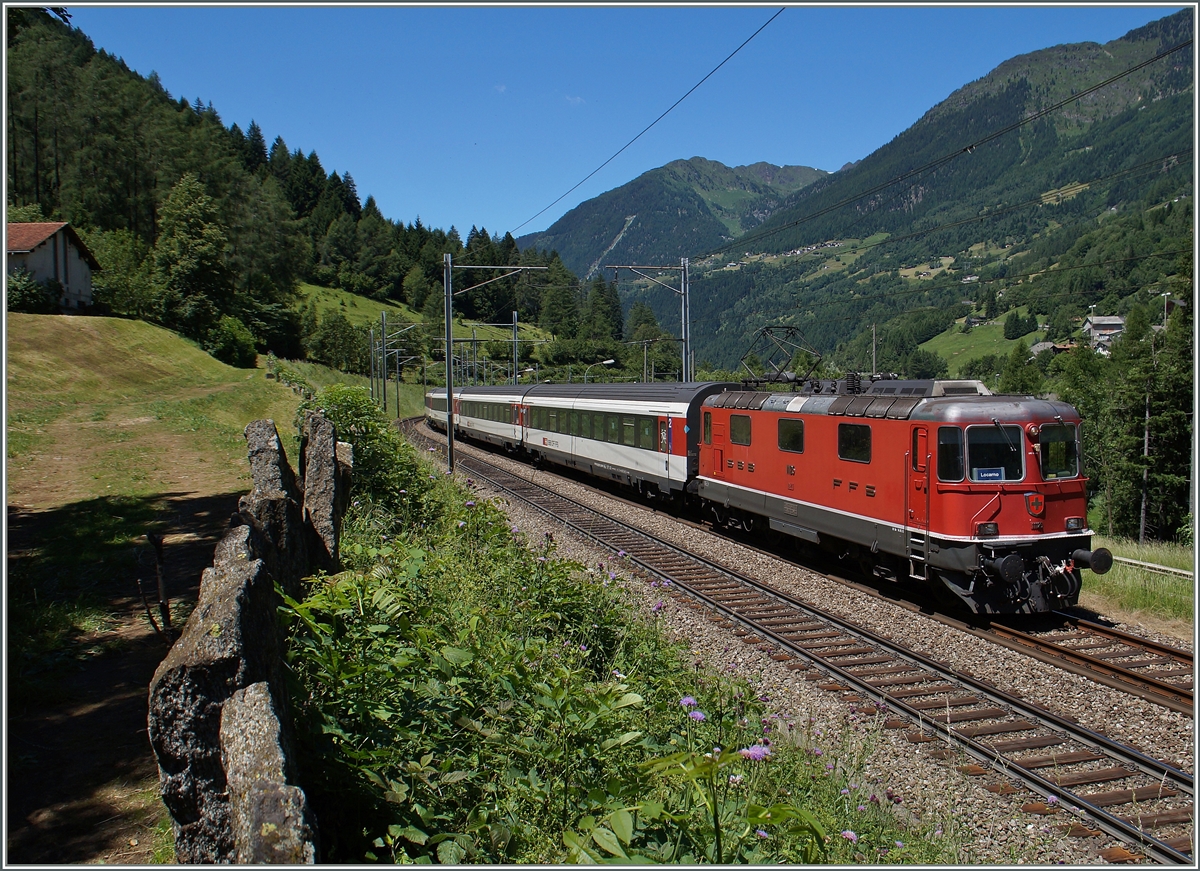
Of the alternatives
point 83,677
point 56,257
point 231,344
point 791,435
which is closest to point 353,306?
point 231,344

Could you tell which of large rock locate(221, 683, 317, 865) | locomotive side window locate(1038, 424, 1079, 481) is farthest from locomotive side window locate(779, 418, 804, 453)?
large rock locate(221, 683, 317, 865)

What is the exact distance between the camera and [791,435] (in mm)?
13727

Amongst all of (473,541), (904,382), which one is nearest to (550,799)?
(473,541)

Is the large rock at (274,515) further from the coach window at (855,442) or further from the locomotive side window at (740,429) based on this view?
the locomotive side window at (740,429)

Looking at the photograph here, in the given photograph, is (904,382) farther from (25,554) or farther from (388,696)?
(25,554)

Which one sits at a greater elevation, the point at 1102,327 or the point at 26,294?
the point at 1102,327

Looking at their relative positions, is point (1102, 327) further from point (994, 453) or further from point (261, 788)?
point (261, 788)

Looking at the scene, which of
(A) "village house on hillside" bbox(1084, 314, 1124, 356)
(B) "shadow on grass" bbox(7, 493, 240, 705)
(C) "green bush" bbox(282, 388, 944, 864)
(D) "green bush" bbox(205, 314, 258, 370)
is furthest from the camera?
(A) "village house on hillside" bbox(1084, 314, 1124, 356)

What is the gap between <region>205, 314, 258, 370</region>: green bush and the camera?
47688 millimetres

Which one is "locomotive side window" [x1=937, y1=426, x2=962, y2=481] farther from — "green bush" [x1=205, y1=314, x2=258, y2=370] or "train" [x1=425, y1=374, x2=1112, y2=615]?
"green bush" [x1=205, y1=314, x2=258, y2=370]

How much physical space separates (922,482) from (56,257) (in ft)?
149

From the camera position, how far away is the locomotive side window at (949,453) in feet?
33.6

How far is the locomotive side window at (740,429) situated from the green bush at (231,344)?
39.5 metres

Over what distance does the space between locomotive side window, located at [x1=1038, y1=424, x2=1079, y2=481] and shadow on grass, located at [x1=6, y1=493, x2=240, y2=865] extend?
1038 cm
